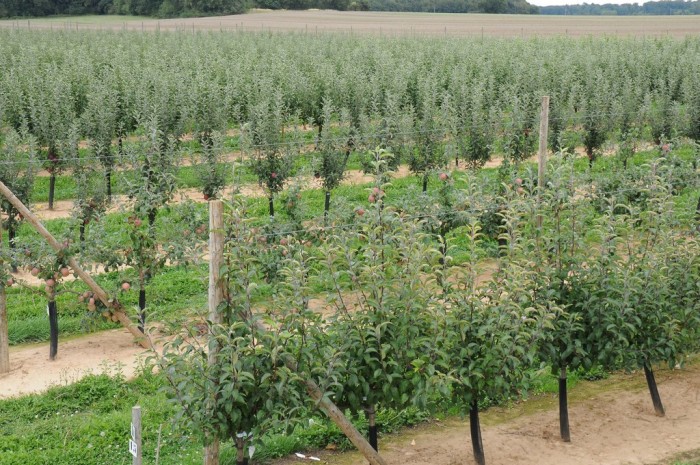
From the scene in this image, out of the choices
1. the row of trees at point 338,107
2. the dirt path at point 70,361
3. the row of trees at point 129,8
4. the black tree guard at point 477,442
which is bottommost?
the dirt path at point 70,361

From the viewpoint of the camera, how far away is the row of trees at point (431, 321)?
6871 millimetres

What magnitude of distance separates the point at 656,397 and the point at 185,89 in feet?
42.8

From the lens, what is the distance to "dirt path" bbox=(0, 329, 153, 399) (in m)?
9.99

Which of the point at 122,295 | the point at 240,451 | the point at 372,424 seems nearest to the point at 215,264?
the point at 240,451

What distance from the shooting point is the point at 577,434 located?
8883mm

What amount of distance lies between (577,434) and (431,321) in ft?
8.09

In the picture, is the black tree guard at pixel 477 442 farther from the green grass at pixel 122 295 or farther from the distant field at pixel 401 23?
the distant field at pixel 401 23

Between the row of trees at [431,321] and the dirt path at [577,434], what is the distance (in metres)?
0.26

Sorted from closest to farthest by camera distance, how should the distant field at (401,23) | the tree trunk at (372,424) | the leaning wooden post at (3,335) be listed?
the tree trunk at (372,424), the leaning wooden post at (3,335), the distant field at (401,23)

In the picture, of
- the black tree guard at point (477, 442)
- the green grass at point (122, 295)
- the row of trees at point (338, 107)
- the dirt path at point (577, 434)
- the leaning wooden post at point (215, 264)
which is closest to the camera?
the leaning wooden post at point (215, 264)

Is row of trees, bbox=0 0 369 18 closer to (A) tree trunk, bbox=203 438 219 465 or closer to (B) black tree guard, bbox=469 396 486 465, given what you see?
(B) black tree guard, bbox=469 396 486 465

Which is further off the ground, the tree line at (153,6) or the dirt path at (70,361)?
the tree line at (153,6)

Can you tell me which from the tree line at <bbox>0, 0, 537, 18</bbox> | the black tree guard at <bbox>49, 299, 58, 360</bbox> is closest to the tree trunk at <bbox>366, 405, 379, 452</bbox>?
the black tree guard at <bbox>49, 299, 58, 360</bbox>

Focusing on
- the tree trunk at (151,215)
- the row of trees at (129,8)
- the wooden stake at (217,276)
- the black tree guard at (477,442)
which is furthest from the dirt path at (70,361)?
the row of trees at (129,8)
